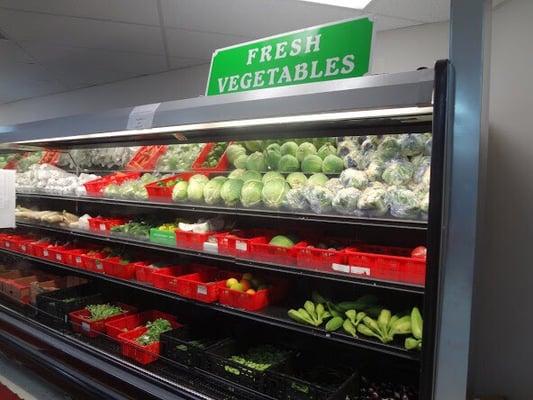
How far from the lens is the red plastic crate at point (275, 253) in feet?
7.07

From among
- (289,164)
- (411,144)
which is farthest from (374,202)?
(289,164)

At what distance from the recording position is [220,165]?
2.71 metres

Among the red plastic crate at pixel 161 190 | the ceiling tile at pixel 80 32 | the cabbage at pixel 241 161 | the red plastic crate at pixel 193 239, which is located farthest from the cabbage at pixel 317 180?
the ceiling tile at pixel 80 32

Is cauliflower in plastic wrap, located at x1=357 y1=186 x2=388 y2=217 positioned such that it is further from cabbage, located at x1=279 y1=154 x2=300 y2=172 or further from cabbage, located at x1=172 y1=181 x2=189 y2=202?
cabbage, located at x1=172 y1=181 x2=189 y2=202

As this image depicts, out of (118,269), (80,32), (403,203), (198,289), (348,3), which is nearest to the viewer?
(403,203)

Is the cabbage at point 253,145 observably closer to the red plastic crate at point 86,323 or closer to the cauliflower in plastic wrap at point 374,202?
the cauliflower in plastic wrap at point 374,202

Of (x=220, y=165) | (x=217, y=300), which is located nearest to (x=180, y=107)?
(x=220, y=165)

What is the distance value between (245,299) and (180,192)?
2.74ft

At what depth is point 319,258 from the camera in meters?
2.04

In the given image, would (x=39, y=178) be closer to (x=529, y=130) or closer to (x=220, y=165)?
(x=220, y=165)

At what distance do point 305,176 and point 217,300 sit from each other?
925 millimetres

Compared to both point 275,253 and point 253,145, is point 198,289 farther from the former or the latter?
point 253,145

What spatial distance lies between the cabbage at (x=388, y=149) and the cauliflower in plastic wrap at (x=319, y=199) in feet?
1.08

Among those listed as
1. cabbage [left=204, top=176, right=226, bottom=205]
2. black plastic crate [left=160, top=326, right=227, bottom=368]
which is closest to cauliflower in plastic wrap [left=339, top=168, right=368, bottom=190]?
cabbage [left=204, top=176, right=226, bottom=205]
